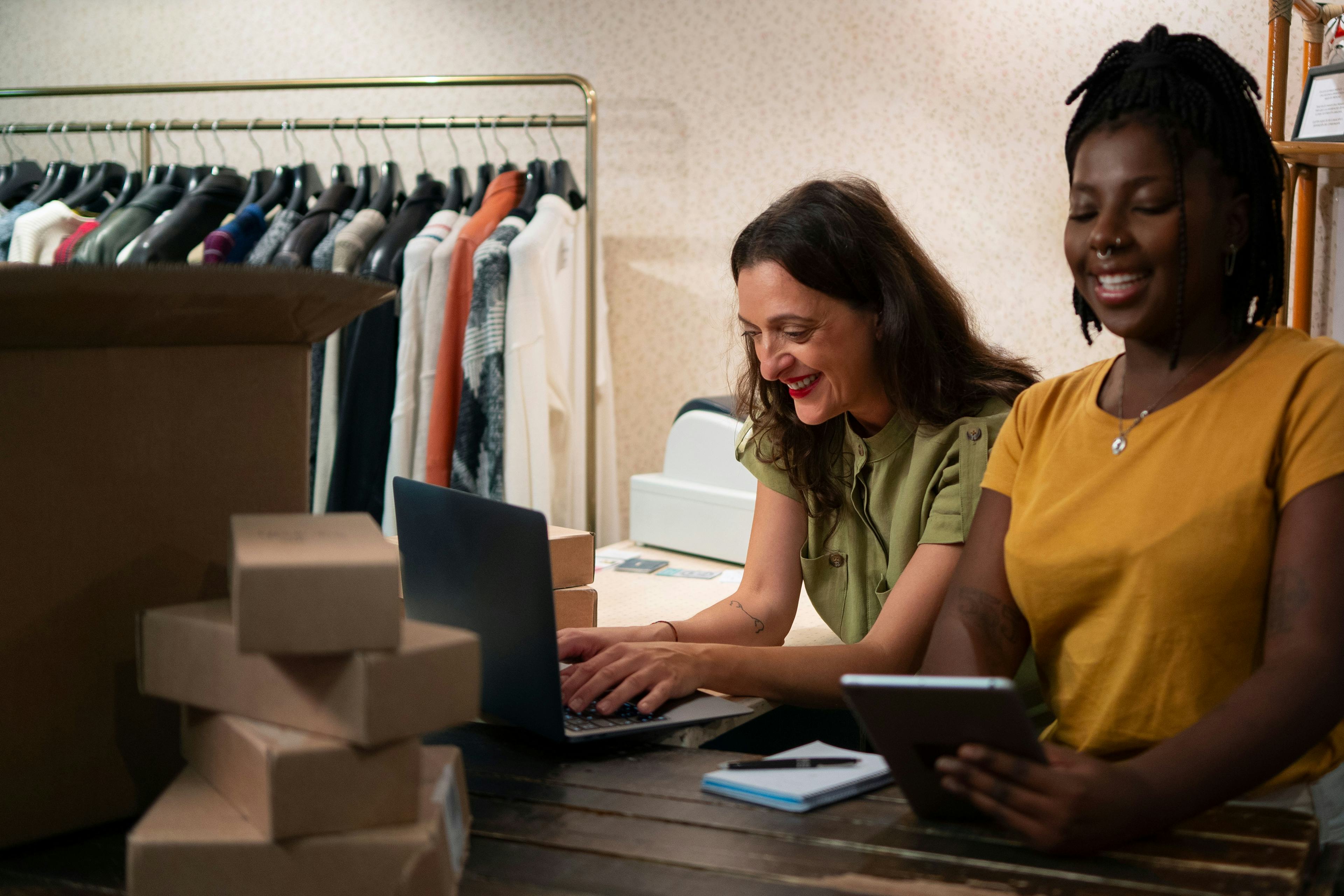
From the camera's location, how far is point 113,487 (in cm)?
84

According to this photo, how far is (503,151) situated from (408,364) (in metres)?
0.87

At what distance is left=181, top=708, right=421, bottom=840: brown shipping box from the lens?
66 centimetres

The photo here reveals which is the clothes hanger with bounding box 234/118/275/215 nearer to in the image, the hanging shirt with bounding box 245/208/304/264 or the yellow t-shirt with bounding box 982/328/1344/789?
the hanging shirt with bounding box 245/208/304/264

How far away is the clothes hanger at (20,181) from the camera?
10.1ft

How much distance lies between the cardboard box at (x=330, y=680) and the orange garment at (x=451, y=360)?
5.74ft

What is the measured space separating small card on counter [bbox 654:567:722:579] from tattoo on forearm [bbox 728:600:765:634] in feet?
1.73

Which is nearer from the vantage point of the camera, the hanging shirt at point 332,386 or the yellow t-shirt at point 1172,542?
the yellow t-shirt at point 1172,542

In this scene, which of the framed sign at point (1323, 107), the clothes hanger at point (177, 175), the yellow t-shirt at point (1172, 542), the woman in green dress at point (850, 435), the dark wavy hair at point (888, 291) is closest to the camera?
the yellow t-shirt at point (1172, 542)

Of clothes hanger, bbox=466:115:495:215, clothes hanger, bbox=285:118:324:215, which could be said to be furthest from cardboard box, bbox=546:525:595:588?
clothes hanger, bbox=285:118:324:215

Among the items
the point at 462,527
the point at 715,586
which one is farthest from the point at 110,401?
the point at 715,586

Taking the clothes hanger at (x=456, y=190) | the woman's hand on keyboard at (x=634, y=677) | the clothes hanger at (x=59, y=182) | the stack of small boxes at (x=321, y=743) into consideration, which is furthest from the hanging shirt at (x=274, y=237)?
the stack of small boxes at (x=321, y=743)

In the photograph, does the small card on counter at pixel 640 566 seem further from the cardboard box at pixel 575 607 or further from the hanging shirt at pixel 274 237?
the hanging shirt at pixel 274 237

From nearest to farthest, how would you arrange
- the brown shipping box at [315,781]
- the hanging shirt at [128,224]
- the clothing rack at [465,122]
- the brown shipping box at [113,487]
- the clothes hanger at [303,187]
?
the brown shipping box at [315,781] < the brown shipping box at [113,487] < the clothing rack at [465,122] < the hanging shirt at [128,224] < the clothes hanger at [303,187]

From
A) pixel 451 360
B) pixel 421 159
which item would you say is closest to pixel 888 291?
pixel 451 360
